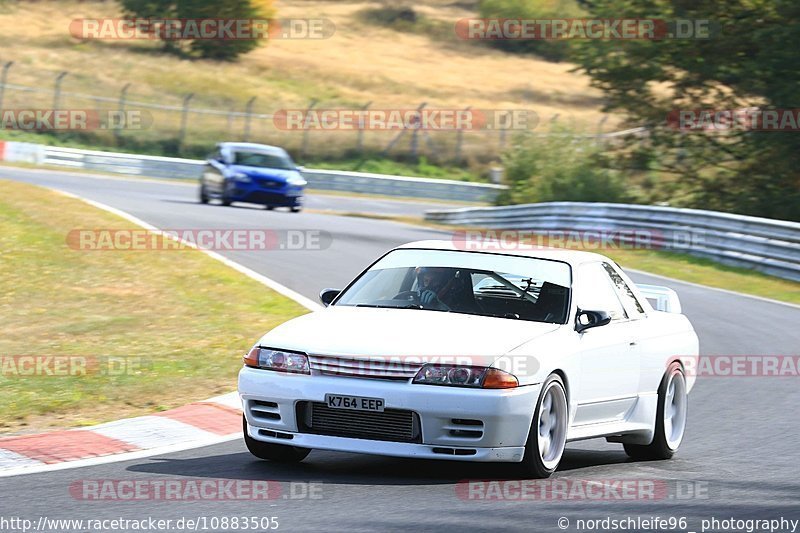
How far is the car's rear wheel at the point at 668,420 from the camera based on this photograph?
914 cm

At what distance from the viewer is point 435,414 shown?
287 inches

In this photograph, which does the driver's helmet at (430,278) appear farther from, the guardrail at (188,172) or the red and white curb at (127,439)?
the guardrail at (188,172)

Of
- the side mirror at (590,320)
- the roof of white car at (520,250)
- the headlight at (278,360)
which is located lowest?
the headlight at (278,360)

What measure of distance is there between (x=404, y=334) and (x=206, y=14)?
2697 inches

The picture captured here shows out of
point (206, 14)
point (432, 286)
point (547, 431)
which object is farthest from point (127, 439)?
point (206, 14)

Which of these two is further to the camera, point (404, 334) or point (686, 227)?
point (686, 227)

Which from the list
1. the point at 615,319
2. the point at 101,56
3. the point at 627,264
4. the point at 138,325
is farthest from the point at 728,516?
the point at 101,56

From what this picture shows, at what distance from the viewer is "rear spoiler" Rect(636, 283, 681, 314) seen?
1017cm

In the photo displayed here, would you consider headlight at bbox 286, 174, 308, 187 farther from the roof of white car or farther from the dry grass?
the dry grass

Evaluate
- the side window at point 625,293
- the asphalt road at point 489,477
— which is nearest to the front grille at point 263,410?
the asphalt road at point 489,477

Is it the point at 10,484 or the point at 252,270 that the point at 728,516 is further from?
the point at 252,270

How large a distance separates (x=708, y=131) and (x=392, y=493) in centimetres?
2785

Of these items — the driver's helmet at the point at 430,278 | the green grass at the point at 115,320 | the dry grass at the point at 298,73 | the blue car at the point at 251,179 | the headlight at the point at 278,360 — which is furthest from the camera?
the dry grass at the point at 298,73

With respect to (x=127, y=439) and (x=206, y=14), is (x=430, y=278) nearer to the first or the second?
(x=127, y=439)
